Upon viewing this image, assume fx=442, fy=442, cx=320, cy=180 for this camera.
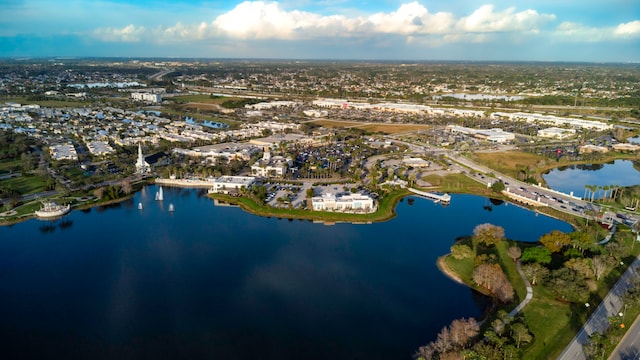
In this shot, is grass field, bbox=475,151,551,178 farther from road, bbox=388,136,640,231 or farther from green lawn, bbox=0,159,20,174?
green lawn, bbox=0,159,20,174

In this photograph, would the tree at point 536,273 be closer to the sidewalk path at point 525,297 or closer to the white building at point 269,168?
the sidewalk path at point 525,297

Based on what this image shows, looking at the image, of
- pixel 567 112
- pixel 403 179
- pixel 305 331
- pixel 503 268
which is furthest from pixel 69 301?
pixel 567 112

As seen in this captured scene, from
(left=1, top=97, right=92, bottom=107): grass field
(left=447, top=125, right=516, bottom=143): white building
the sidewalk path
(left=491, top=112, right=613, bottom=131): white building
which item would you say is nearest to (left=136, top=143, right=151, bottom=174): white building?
the sidewalk path

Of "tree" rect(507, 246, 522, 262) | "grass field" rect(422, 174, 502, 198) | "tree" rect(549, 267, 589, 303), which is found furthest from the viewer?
"grass field" rect(422, 174, 502, 198)

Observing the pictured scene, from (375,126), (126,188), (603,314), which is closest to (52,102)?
(126,188)

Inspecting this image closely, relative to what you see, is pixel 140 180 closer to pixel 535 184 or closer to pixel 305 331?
pixel 305 331

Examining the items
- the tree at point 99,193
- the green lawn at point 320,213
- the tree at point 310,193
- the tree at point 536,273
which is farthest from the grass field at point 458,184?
the tree at point 99,193
